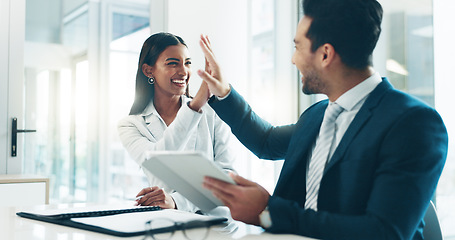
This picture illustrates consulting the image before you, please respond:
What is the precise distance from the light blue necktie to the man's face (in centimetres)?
9

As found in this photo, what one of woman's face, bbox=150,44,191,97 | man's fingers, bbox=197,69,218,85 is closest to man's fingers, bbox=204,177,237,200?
man's fingers, bbox=197,69,218,85

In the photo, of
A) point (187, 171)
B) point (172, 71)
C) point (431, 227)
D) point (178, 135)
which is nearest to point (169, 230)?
point (187, 171)

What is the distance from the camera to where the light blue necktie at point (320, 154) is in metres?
1.32

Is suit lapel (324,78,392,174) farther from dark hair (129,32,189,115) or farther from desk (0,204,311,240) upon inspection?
dark hair (129,32,189,115)

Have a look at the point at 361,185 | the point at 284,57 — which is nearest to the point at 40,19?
the point at 284,57

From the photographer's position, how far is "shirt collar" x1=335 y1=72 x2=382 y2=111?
1.32 m

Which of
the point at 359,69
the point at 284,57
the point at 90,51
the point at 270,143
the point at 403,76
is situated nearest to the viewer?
the point at 359,69

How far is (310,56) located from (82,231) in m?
0.82

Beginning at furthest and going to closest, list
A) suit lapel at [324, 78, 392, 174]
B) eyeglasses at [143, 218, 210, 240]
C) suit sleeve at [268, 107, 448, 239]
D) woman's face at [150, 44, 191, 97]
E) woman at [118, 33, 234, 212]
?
woman's face at [150, 44, 191, 97]
woman at [118, 33, 234, 212]
suit lapel at [324, 78, 392, 174]
suit sleeve at [268, 107, 448, 239]
eyeglasses at [143, 218, 210, 240]

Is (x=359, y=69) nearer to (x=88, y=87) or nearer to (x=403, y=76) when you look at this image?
(x=403, y=76)

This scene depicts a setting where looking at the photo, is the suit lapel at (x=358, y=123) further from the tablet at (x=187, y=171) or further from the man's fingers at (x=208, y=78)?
the man's fingers at (x=208, y=78)

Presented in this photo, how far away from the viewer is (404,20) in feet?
9.64

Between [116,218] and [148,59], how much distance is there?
1.20m

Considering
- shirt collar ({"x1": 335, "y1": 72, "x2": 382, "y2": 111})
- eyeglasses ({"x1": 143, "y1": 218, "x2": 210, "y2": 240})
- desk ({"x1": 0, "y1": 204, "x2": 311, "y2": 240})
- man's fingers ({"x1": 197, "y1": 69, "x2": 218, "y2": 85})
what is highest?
man's fingers ({"x1": 197, "y1": 69, "x2": 218, "y2": 85})
